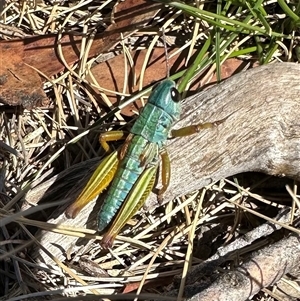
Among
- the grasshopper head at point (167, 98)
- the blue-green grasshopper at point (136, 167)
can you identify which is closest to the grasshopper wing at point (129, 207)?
the blue-green grasshopper at point (136, 167)

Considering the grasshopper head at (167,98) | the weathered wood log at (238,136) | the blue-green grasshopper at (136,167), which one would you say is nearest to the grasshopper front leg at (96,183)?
the blue-green grasshopper at (136,167)

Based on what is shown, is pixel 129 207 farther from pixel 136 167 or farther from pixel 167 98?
pixel 167 98

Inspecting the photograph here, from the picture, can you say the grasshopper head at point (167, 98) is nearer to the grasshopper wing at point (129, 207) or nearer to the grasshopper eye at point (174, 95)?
the grasshopper eye at point (174, 95)

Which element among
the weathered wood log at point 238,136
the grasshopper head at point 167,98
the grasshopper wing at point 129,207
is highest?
the grasshopper head at point 167,98

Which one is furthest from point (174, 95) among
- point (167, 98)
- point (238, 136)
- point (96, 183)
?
point (96, 183)

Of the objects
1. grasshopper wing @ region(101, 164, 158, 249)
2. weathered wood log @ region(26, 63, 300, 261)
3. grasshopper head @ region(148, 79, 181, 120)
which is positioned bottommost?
grasshopper wing @ region(101, 164, 158, 249)

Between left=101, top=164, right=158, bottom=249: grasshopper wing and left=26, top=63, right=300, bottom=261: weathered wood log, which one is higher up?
left=26, top=63, right=300, bottom=261: weathered wood log

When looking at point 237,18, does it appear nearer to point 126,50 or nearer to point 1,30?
point 126,50

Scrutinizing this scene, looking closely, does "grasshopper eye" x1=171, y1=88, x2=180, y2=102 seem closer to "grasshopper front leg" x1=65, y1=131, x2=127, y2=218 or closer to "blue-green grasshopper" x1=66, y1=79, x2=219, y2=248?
"blue-green grasshopper" x1=66, y1=79, x2=219, y2=248

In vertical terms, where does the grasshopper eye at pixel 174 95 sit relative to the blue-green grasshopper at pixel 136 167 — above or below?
above

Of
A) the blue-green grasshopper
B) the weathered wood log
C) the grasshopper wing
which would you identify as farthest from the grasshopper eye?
the grasshopper wing
